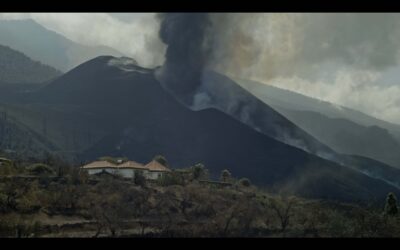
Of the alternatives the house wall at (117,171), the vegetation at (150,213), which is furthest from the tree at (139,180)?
the house wall at (117,171)

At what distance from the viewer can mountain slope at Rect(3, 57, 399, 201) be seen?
15725cm

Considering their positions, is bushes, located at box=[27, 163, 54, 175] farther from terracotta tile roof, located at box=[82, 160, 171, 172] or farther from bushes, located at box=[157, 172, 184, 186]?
terracotta tile roof, located at box=[82, 160, 171, 172]

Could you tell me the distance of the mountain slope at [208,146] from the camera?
6191 inches

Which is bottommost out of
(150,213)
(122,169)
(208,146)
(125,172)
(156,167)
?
(150,213)

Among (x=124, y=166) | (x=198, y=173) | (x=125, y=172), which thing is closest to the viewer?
(x=198, y=173)

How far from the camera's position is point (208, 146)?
174 meters

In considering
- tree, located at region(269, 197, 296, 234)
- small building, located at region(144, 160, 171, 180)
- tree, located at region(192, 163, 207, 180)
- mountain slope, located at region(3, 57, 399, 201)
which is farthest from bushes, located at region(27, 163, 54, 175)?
mountain slope, located at region(3, 57, 399, 201)

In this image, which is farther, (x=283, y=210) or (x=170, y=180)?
(x=170, y=180)

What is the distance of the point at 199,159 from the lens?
535 ft

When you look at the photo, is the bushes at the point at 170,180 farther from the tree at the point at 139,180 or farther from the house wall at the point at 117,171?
the house wall at the point at 117,171

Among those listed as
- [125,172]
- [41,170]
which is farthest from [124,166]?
[41,170]

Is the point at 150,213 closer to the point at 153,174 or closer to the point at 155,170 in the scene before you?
the point at 153,174
